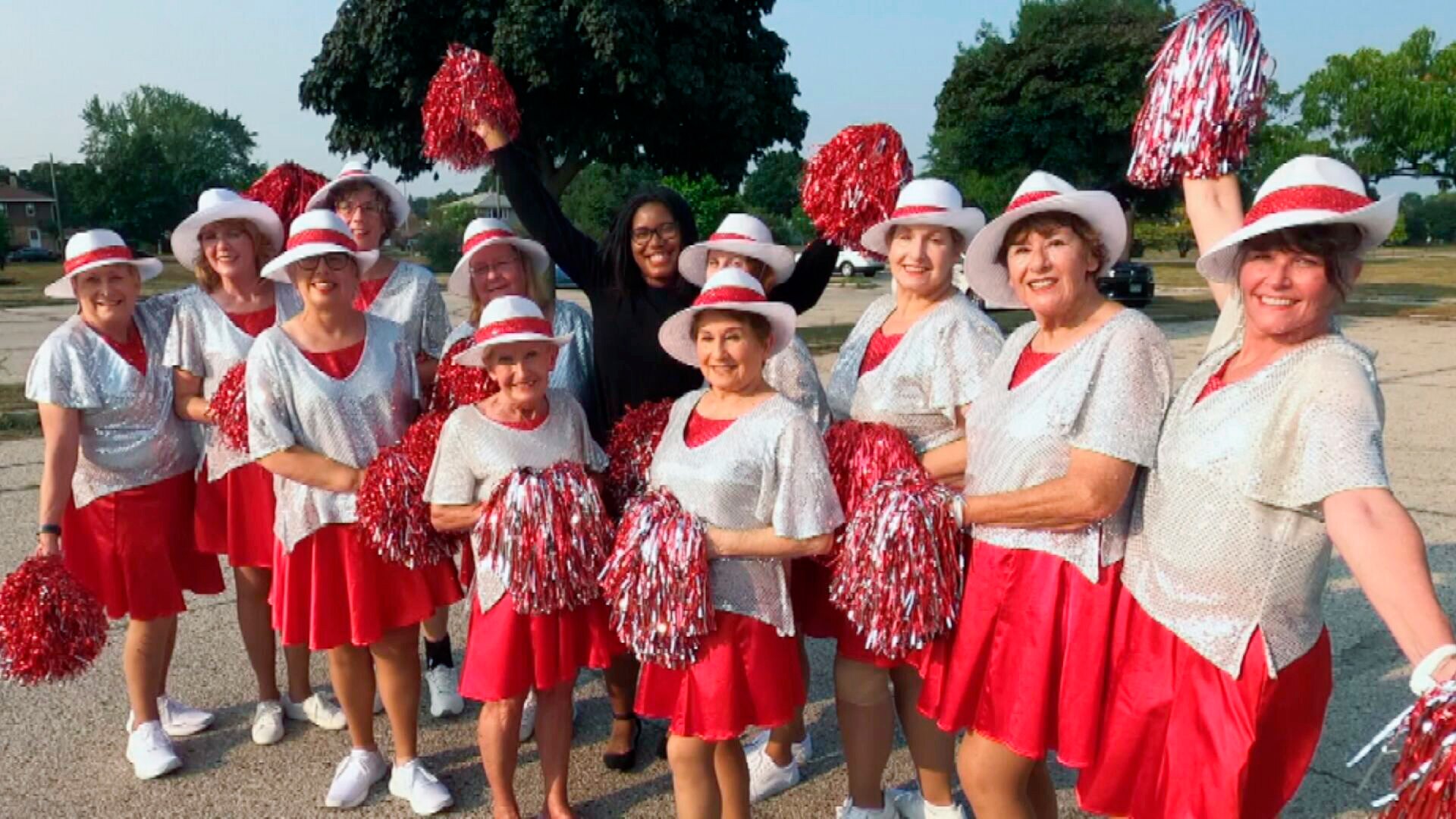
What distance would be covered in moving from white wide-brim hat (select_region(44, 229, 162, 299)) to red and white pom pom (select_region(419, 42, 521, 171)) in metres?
1.11

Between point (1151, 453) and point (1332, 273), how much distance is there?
50 cm

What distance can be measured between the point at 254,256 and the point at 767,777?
265cm

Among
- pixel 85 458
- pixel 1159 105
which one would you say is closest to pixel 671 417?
pixel 1159 105

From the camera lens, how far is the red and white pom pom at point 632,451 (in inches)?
131

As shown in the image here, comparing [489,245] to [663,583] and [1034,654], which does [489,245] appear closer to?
[663,583]

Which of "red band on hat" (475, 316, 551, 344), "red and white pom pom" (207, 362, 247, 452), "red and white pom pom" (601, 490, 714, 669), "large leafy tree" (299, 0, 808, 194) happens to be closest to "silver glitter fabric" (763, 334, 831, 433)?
"red and white pom pom" (601, 490, 714, 669)

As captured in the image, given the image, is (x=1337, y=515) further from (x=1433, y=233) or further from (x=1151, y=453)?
(x=1433, y=233)

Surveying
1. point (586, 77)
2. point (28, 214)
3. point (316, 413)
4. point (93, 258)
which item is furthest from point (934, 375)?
point (28, 214)

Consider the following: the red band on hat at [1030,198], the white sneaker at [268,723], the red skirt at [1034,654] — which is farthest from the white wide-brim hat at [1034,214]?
the white sneaker at [268,723]

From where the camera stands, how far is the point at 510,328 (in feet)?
10.2

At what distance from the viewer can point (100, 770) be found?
12.7 feet

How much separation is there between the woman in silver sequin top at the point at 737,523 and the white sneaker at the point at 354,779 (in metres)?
1.30

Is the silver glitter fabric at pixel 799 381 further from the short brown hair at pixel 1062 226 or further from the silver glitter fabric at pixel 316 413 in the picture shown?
the silver glitter fabric at pixel 316 413

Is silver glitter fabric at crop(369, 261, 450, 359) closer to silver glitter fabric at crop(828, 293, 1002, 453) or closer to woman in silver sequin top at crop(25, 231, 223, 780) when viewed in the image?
woman in silver sequin top at crop(25, 231, 223, 780)
